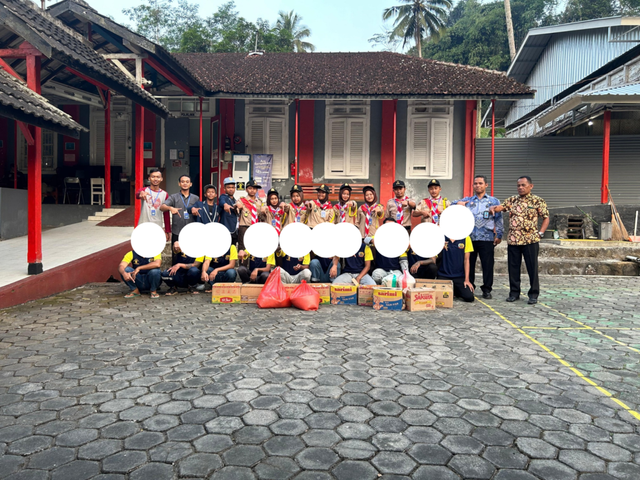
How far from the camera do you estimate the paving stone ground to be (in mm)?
2402

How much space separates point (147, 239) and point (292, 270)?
2.02 metres

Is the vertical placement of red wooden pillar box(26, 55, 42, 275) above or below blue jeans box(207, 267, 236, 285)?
above

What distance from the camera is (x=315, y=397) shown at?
3201 millimetres

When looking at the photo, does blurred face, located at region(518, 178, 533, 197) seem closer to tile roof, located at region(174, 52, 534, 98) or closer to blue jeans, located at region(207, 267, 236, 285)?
blue jeans, located at region(207, 267, 236, 285)

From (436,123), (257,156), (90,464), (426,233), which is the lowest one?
(90,464)

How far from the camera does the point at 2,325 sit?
5.03 meters

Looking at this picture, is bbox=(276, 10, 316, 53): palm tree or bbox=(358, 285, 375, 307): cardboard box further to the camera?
bbox=(276, 10, 316, 53): palm tree

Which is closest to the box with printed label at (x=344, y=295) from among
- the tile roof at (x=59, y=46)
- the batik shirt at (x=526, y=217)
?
the batik shirt at (x=526, y=217)

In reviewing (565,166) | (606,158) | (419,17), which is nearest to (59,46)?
(606,158)

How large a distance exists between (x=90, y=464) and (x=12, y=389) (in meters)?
1.37

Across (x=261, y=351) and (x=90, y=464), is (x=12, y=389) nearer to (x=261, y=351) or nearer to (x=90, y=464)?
(x=90, y=464)

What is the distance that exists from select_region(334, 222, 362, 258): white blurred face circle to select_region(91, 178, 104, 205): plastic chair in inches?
372

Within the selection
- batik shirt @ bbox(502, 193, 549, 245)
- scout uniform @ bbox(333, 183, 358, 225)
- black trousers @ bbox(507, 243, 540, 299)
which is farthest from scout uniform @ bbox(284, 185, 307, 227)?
black trousers @ bbox(507, 243, 540, 299)

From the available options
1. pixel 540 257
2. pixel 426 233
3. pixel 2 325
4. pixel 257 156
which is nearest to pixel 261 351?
pixel 2 325
